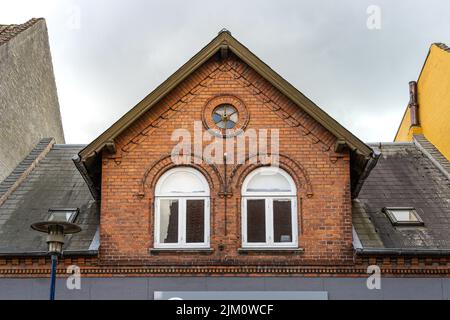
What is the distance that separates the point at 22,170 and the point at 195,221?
5885 millimetres

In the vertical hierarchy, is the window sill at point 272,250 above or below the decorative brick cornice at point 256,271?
above

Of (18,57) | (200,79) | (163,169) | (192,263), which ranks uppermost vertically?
(18,57)

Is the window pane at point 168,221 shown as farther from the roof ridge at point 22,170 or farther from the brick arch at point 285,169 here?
the roof ridge at point 22,170

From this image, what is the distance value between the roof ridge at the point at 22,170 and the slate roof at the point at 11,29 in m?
3.20

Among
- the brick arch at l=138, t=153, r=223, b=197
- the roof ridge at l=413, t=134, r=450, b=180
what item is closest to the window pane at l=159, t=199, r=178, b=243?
the brick arch at l=138, t=153, r=223, b=197

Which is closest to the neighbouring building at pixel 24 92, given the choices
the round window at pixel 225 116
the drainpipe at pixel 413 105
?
the round window at pixel 225 116

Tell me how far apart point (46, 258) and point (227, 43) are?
5.99 m

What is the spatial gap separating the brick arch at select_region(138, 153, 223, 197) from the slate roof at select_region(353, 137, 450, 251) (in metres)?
3.28

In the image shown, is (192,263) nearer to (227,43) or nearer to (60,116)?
(227,43)

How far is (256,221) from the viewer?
1516cm

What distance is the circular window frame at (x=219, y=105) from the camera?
15.8 m

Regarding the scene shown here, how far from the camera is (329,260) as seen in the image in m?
14.7
